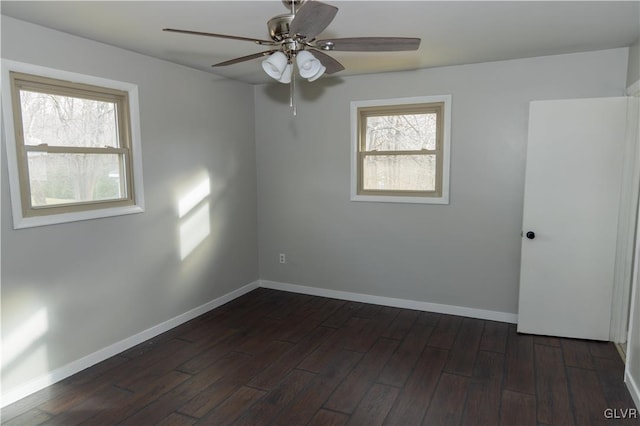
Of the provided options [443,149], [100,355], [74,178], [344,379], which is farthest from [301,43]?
[100,355]

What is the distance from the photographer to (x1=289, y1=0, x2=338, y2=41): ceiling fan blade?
1.60m

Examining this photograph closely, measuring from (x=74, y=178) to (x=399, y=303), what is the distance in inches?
128

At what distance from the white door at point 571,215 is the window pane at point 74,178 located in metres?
3.49

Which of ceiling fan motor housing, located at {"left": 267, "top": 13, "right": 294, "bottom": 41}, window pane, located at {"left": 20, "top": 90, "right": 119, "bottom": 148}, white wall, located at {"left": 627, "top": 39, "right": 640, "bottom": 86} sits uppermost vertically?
white wall, located at {"left": 627, "top": 39, "right": 640, "bottom": 86}

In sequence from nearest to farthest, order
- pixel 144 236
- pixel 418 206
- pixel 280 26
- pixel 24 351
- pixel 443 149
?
1. pixel 280 26
2. pixel 24 351
3. pixel 144 236
4. pixel 443 149
5. pixel 418 206

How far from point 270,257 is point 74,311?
2361mm

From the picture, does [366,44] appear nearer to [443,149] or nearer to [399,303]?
[443,149]

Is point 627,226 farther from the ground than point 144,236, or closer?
farther from the ground

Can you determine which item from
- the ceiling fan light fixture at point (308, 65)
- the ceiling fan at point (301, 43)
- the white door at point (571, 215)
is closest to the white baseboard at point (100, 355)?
the ceiling fan at point (301, 43)

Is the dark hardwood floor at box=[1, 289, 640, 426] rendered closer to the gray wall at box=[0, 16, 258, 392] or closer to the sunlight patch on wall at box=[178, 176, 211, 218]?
the gray wall at box=[0, 16, 258, 392]

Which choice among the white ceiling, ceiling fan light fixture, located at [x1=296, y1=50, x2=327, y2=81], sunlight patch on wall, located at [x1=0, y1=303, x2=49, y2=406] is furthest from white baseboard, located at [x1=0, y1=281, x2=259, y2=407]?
ceiling fan light fixture, located at [x1=296, y1=50, x2=327, y2=81]

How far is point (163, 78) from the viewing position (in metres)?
3.64

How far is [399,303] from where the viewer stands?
4.39 meters

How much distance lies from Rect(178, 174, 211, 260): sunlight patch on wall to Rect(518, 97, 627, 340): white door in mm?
3051
